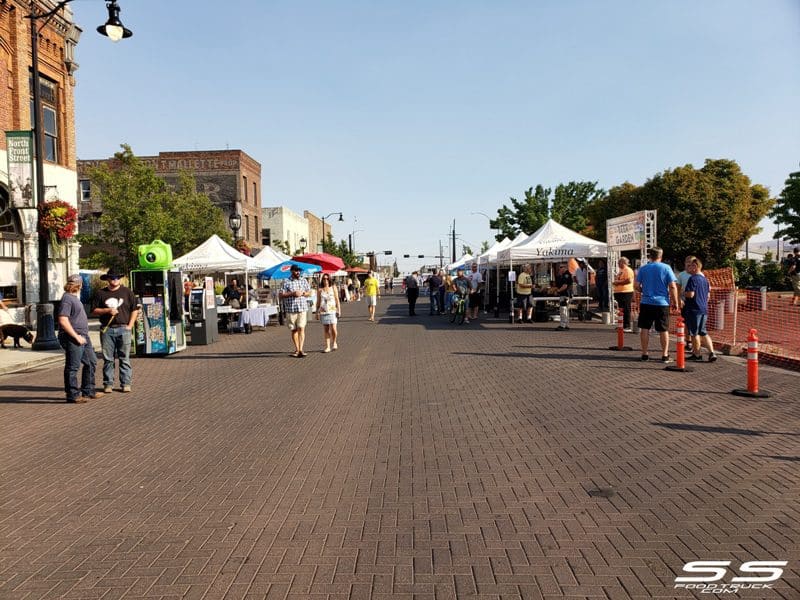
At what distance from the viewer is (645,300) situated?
11.6m

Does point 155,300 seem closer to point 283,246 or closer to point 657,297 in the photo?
point 657,297

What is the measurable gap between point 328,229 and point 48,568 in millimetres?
92423

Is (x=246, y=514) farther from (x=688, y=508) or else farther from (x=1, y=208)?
(x=1, y=208)

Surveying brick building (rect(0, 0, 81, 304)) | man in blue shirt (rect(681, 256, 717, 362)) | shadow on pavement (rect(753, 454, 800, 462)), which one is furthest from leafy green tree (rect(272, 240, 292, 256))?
shadow on pavement (rect(753, 454, 800, 462))

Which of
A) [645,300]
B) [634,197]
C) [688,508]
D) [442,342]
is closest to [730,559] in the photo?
[688,508]

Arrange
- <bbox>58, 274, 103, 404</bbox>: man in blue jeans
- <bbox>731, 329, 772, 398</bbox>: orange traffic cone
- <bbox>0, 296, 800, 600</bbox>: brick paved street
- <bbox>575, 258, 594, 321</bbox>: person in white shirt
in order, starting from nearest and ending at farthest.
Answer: <bbox>0, 296, 800, 600</bbox>: brick paved street
<bbox>731, 329, 772, 398</bbox>: orange traffic cone
<bbox>58, 274, 103, 404</bbox>: man in blue jeans
<bbox>575, 258, 594, 321</bbox>: person in white shirt

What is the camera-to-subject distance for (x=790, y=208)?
196ft

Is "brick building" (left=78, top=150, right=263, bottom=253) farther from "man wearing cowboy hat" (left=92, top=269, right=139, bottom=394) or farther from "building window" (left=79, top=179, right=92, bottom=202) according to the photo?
"man wearing cowboy hat" (left=92, top=269, right=139, bottom=394)

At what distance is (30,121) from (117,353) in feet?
52.8

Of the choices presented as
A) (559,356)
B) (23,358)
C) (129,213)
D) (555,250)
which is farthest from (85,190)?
(559,356)

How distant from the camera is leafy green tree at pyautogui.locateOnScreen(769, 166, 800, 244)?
5766cm

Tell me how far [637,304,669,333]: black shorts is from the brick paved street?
1594 mm

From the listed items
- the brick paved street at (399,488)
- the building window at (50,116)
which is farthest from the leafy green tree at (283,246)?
the brick paved street at (399,488)

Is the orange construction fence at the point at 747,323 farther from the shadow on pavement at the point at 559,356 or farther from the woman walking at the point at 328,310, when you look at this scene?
the woman walking at the point at 328,310
